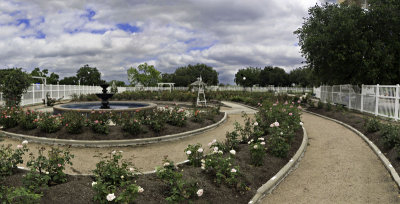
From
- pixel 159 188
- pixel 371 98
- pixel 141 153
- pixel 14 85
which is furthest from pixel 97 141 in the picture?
pixel 371 98

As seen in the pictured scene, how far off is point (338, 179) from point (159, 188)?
153 inches

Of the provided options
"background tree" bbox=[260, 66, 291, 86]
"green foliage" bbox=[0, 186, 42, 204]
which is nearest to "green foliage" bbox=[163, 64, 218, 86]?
"background tree" bbox=[260, 66, 291, 86]

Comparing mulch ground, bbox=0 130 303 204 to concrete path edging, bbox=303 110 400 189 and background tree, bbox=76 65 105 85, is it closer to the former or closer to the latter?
concrete path edging, bbox=303 110 400 189

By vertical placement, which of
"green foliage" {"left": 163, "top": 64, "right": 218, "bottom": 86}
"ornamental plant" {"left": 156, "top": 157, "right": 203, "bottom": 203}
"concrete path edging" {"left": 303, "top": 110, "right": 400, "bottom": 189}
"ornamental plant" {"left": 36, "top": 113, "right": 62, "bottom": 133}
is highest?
"green foliage" {"left": 163, "top": 64, "right": 218, "bottom": 86}

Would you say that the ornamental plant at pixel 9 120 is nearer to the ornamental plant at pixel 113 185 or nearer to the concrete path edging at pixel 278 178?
the ornamental plant at pixel 113 185

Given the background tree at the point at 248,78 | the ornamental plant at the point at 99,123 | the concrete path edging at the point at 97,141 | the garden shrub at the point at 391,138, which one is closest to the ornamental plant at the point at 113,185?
the concrete path edging at the point at 97,141

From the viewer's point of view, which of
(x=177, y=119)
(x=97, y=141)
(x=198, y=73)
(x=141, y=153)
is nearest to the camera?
(x=141, y=153)

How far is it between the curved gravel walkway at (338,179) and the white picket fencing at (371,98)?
581cm

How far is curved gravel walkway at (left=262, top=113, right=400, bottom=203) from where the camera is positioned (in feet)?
15.9

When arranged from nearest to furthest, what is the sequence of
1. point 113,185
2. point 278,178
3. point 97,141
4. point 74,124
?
point 113,185 < point 278,178 < point 97,141 < point 74,124

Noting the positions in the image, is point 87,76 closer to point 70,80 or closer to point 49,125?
point 70,80

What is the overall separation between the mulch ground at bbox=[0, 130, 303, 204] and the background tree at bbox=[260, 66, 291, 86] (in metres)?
72.5

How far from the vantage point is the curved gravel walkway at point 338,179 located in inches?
190

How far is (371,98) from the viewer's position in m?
15.2
